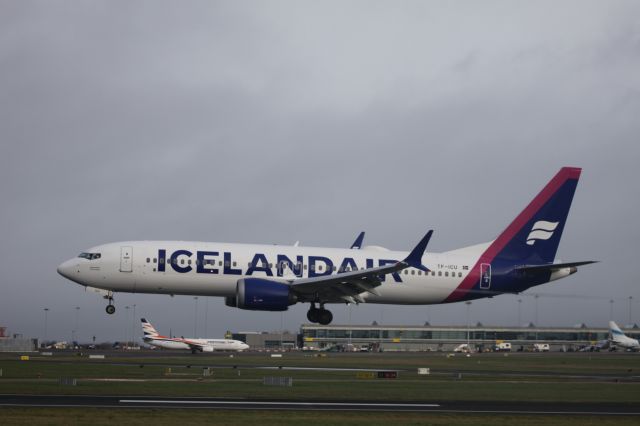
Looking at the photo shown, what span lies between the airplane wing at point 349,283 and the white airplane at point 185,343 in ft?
153

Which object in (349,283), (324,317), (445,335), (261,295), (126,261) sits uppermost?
(126,261)

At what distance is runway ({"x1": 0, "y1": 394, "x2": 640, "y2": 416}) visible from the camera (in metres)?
28.7

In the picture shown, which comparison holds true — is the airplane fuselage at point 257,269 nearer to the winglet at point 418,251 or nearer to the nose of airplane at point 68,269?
the nose of airplane at point 68,269

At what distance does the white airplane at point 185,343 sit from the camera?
323ft

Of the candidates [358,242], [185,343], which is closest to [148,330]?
[185,343]

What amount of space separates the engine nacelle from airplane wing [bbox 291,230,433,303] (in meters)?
0.90

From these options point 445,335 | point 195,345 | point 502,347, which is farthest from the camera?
point 445,335

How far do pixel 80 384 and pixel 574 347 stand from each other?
4308 inches

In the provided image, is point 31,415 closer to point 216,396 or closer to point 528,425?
point 216,396

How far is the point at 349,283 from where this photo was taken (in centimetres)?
5159

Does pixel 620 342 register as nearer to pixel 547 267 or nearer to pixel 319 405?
pixel 547 267

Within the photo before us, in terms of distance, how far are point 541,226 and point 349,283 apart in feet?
48.6

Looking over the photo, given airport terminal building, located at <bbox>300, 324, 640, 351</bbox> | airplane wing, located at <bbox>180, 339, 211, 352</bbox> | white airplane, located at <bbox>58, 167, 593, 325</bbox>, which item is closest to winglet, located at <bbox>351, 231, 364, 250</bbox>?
white airplane, located at <bbox>58, 167, 593, 325</bbox>

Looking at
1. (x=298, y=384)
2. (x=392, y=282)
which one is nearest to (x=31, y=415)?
(x=298, y=384)
